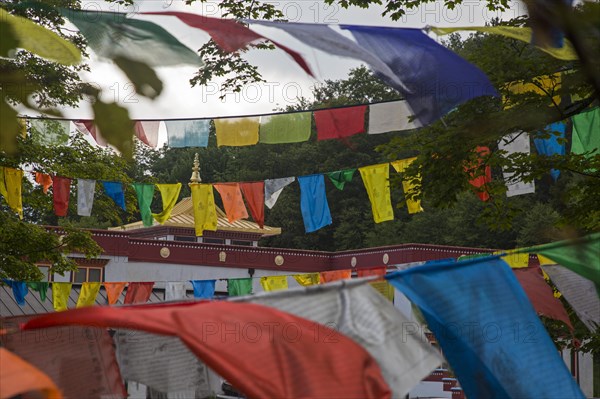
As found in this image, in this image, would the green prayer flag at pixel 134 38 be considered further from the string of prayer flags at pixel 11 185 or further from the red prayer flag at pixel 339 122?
the string of prayer flags at pixel 11 185

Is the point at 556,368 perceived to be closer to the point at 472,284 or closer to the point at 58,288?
the point at 472,284

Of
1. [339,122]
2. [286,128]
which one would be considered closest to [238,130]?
[286,128]

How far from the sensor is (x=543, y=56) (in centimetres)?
1045

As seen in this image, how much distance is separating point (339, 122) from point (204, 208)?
22.5ft

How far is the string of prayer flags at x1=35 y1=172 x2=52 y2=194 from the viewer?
18.0 m

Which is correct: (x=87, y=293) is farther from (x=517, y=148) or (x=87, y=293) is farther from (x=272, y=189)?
(x=517, y=148)

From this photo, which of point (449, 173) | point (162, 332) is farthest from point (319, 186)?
point (162, 332)

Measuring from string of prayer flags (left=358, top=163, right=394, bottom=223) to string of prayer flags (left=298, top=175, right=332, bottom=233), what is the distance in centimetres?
121

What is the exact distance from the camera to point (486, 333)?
5.80 metres

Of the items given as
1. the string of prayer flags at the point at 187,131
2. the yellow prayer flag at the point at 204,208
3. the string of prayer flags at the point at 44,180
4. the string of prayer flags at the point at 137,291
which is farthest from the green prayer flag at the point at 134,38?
the string of prayer flags at the point at 137,291

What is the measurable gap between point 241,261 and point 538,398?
94.7 ft

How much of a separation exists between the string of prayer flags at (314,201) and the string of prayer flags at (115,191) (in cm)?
375

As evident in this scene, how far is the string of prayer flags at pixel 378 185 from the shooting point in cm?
1847

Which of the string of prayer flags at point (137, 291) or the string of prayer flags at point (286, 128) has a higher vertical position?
the string of prayer flags at point (286, 128)
